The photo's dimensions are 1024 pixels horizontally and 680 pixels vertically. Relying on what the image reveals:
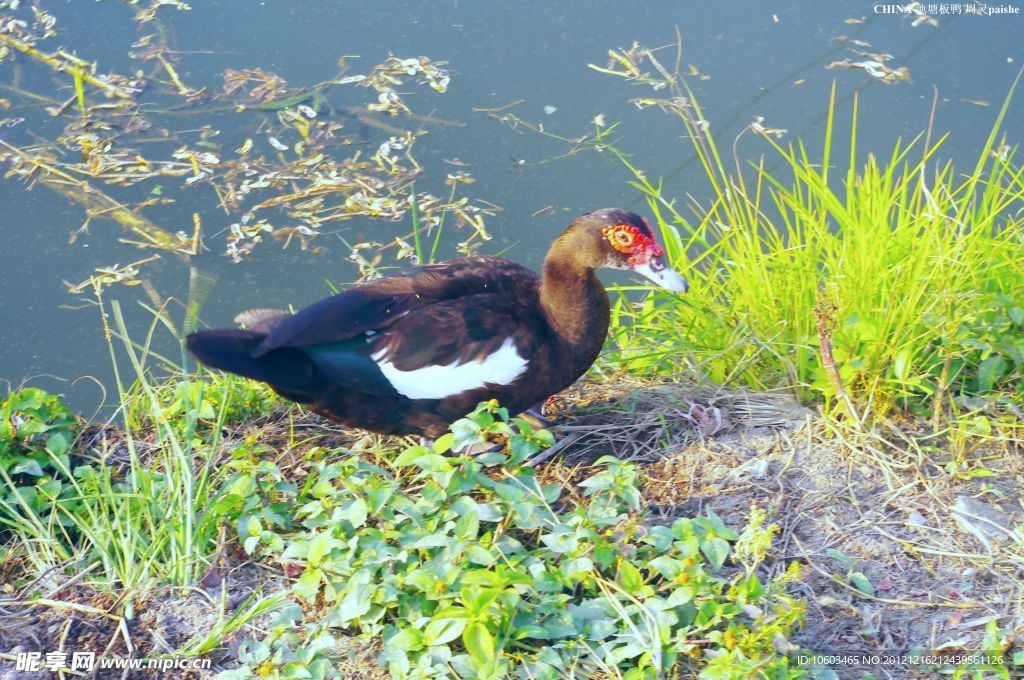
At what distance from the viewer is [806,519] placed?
2.47 meters

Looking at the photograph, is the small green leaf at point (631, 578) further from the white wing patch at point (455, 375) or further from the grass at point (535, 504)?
the white wing patch at point (455, 375)

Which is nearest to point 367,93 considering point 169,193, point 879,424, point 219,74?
point 219,74

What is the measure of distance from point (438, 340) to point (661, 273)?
668 millimetres

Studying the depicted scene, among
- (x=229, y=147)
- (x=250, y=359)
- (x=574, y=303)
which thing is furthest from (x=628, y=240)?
(x=229, y=147)

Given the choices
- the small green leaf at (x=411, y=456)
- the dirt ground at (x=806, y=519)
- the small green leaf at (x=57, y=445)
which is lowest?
the dirt ground at (x=806, y=519)

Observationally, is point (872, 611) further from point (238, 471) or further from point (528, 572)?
point (238, 471)

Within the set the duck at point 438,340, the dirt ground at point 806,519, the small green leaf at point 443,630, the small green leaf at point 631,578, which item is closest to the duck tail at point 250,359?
the duck at point 438,340

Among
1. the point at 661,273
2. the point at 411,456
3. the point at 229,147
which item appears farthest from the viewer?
the point at 229,147

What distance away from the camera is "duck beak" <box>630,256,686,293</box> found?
9.03 ft

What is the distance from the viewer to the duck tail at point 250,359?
2645 mm

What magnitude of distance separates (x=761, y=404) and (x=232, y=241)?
7.71ft

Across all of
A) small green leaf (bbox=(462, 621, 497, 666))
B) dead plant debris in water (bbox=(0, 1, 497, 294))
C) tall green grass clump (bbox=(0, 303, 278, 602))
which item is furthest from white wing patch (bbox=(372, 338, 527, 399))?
dead plant debris in water (bbox=(0, 1, 497, 294))

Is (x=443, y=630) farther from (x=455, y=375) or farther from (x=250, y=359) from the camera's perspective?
(x=250, y=359)

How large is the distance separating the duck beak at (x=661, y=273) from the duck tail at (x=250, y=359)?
993 mm
